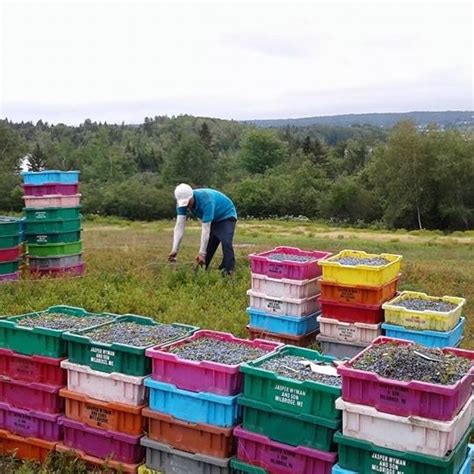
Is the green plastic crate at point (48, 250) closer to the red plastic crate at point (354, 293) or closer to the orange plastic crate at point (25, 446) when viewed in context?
the red plastic crate at point (354, 293)

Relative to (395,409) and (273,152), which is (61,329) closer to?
(395,409)

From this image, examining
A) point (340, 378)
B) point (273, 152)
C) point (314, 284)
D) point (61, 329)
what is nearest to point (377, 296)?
point (314, 284)

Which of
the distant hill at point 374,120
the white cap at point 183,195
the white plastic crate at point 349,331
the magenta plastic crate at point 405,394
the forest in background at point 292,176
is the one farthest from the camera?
the distant hill at point 374,120

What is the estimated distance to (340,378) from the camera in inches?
174

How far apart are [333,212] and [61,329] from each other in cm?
5194

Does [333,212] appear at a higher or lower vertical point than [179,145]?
lower

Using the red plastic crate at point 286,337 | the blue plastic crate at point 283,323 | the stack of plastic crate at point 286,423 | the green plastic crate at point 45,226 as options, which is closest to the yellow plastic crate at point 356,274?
the blue plastic crate at point 283,323

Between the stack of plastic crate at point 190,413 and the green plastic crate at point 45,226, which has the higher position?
the green plastic crate at point 45,226

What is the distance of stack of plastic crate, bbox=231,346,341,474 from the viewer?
4176 mm

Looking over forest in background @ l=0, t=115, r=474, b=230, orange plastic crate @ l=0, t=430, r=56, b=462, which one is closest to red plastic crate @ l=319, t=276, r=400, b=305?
orange plastic crate @ l=0, t=430, r=56, b=462

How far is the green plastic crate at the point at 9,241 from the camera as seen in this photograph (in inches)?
408

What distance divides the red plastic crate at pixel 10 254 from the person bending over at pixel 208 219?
2.65 meters

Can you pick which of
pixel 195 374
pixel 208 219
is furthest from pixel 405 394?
pixel 208 219

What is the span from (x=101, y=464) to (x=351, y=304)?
9.59 feet
